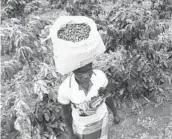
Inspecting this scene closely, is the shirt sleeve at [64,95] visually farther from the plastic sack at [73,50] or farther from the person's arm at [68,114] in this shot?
the plastic sack at [73,50]

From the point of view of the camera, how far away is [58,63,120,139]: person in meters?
1.55

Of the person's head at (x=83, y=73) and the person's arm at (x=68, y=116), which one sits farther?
the person's arm at (x=68, y=116)

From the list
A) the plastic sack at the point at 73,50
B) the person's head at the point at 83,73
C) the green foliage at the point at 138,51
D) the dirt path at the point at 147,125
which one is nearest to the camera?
the plastic sack at the point at 73,50

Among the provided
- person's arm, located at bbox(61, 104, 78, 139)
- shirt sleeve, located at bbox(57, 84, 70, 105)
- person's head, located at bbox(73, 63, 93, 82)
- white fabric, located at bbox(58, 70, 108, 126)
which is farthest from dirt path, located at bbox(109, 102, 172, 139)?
person's head, located at bbox(73, 63, 93, 82)

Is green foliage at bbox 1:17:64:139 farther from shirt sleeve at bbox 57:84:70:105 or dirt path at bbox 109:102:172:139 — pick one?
dirt path at bbox 109:102:172:139

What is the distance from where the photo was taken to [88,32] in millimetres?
1389

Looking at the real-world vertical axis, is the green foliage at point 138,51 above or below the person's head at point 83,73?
below

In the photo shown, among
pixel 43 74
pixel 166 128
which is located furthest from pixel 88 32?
pixel 166 128

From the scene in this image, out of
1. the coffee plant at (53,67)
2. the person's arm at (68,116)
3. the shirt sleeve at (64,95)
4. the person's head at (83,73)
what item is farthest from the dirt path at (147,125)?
the person's head at (83,73)

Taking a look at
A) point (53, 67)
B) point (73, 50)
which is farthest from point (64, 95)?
point (53, 67)

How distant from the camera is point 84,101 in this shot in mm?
1553

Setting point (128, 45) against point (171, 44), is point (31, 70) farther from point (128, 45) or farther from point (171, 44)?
point (171, 44)

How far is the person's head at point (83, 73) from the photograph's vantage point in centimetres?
148

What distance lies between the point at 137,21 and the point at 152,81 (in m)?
0.87
